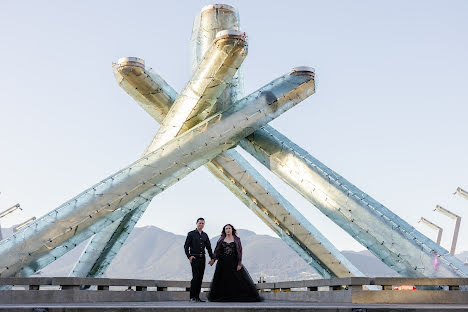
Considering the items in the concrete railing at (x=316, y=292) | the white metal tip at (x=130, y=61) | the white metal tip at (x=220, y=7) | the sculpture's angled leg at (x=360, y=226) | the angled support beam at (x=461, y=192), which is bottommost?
the concrete railing at (x=316, y=292)

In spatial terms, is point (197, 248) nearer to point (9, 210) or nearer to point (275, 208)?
point (275, 208)

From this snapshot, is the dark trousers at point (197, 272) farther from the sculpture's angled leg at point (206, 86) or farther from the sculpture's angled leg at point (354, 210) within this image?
the sculpture's angled leg at point (354, 210)

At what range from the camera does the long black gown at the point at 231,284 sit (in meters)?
15.1

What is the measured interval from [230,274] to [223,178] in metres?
12.3

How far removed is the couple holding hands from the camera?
14461 millimetres

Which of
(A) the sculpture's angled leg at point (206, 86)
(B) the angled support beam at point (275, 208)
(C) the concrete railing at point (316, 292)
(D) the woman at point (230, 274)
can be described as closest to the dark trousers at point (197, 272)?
(D) the woman at point (230, 274)

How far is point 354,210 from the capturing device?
916 inches

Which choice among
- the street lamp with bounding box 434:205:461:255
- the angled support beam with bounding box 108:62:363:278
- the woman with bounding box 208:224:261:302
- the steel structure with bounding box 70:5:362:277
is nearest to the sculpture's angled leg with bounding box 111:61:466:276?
the angled support beam with bounding box 108:62:363:278

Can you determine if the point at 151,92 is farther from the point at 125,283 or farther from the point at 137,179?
the point at 125,283

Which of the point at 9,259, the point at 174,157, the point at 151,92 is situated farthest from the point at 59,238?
the point at 151,92

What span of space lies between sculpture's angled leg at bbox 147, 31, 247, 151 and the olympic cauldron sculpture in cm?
4

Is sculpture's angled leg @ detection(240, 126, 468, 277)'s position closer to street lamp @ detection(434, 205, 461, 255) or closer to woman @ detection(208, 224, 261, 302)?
woman @ detection(208, 224, 261, 302)

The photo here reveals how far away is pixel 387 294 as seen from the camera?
13938 mm

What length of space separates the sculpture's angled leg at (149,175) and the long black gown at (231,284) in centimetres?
824
